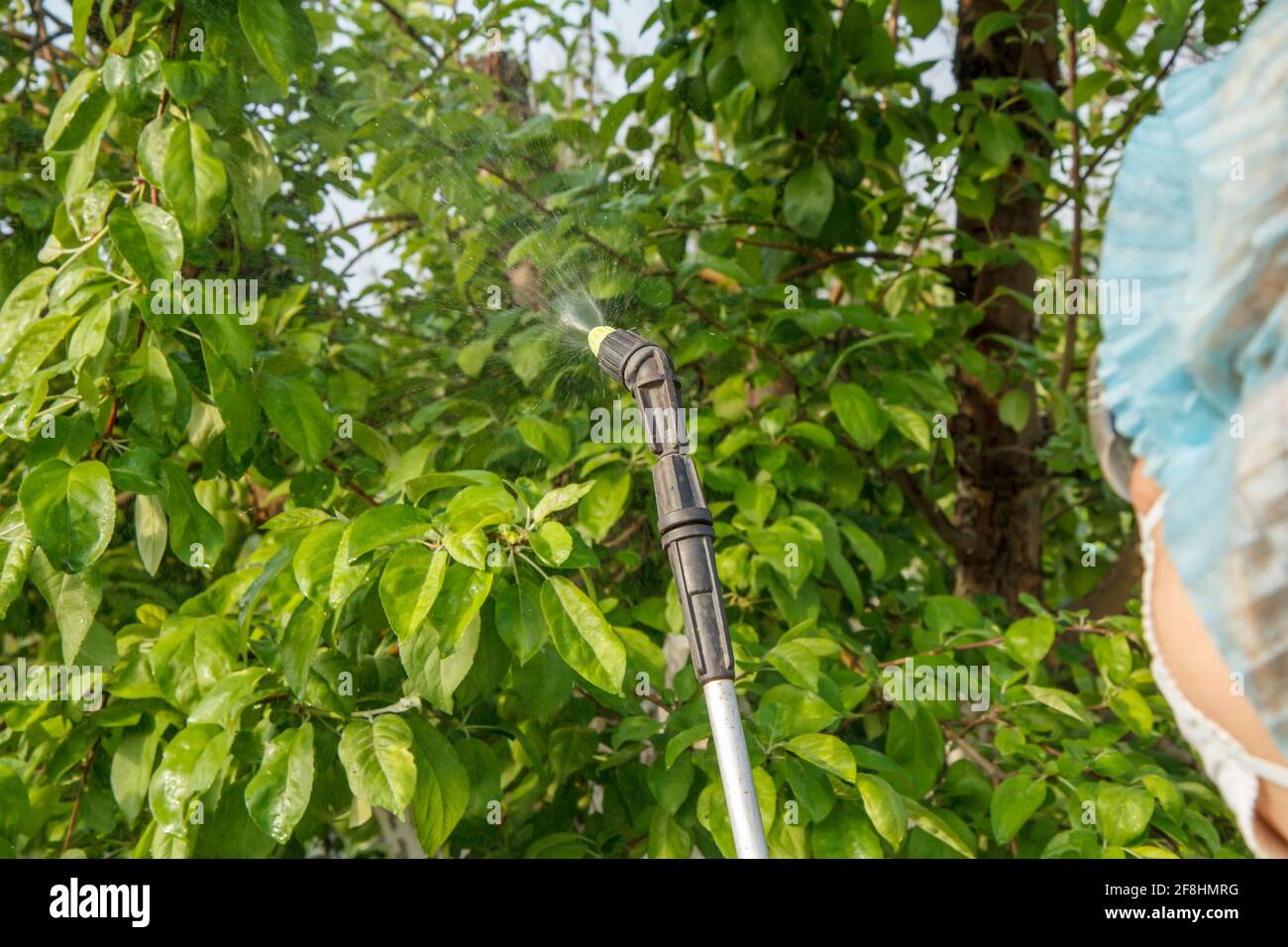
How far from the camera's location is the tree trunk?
83.5 inches

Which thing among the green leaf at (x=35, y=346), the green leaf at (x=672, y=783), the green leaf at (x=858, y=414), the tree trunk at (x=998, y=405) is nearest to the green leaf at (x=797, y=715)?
the green leaf at (x=672, y=783)

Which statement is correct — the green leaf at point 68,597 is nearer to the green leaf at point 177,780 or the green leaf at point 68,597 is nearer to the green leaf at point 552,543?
the green leaf at point 177,780

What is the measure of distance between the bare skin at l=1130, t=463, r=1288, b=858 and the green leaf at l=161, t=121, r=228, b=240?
85cm

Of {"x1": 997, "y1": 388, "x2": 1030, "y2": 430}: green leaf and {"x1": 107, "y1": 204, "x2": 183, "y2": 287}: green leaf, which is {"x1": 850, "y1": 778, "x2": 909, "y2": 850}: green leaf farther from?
{"x1": 997, "y1": 388, "x2": 1030, "y2": 430}: green leaf

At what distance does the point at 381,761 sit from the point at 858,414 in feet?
2.56

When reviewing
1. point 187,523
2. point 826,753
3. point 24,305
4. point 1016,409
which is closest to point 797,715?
point 826,753

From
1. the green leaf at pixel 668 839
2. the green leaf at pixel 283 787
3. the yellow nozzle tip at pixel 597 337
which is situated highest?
the yellow nozzle tip at pixel 597 337

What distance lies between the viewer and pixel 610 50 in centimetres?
248

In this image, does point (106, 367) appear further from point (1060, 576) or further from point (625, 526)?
point (1060, 576)

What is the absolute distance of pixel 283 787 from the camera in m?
0.97

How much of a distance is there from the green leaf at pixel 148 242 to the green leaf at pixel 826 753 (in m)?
0.71

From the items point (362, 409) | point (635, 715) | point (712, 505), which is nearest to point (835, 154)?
point (712, 505)

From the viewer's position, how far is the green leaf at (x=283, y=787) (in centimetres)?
95

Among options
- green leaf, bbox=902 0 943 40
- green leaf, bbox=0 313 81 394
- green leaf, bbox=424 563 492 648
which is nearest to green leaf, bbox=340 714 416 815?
green leaf, bbox=424 563 492 648
